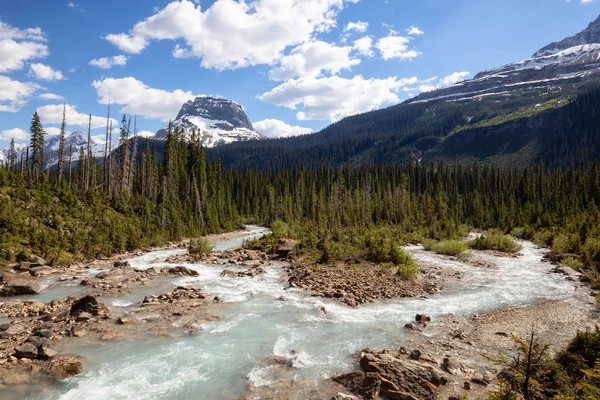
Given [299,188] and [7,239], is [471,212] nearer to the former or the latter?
[299,188]

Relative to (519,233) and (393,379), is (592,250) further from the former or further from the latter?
(519,233)

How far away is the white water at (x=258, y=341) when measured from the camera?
9812 mm

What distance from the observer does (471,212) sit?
262ft

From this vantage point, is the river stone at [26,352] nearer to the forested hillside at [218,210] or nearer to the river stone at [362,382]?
the river stone at [362,382]

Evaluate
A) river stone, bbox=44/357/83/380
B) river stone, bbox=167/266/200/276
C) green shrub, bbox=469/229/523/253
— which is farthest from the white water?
green shrub, bbox=469/229/523/253

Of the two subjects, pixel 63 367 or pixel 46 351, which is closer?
pixel 63 367

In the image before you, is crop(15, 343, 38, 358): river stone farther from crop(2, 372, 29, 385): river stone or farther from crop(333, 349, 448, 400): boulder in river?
crop(333, 349, 448, 400): boulder in river

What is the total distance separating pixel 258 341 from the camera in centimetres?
1291

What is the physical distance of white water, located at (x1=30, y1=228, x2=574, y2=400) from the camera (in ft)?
32.2

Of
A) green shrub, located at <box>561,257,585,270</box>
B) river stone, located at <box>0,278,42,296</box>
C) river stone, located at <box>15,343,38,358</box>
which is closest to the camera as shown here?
river stone, located at <box>15,343,38,358</box>

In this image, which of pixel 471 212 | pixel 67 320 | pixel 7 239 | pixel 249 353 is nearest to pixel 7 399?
pixel 67 320

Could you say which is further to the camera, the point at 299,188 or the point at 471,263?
the point at 299,188

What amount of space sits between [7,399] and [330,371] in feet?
28.0

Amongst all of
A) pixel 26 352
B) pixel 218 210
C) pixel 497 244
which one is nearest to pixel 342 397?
pixel 26 352
